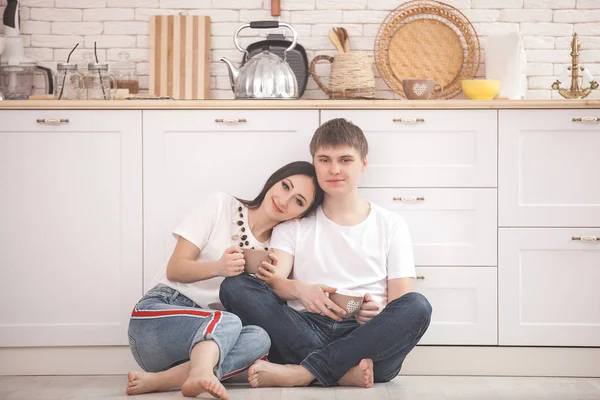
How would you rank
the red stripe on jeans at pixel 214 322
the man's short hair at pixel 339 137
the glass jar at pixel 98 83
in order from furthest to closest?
the glass jar at pixel 98 83 → the man's short hair at pixel 339 137 → the red stripe on jeans at pixel 214 322

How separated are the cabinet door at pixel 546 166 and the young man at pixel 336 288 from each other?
1.41ft

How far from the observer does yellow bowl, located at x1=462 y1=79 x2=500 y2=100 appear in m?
3.04

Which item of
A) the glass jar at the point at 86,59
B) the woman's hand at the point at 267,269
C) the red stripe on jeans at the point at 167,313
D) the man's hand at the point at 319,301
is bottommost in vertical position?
the red stripe on jeans at the point at 167,313

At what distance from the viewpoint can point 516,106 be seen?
9.13 feet

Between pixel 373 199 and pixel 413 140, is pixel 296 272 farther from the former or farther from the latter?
pixel 413 140

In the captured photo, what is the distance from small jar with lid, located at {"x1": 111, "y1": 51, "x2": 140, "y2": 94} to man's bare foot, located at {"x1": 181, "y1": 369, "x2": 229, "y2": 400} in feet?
4.72

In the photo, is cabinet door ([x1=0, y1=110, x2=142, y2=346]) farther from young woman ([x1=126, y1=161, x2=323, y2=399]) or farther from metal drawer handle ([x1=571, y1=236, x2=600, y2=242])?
metal drawer handle ([x1=571, y1=236, x2=600, y2=242])

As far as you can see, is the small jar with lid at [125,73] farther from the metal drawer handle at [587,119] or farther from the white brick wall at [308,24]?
the metal drawer handle at [587,119]

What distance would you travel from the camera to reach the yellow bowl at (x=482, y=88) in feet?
9.96

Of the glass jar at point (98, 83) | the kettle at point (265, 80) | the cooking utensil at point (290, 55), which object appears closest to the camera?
the kettle at point (265, 80)

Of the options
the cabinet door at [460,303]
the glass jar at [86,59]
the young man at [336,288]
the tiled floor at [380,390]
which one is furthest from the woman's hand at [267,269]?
the glass jar at [86,59]

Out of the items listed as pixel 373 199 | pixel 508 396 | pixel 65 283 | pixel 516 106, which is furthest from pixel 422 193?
pixel 65 283

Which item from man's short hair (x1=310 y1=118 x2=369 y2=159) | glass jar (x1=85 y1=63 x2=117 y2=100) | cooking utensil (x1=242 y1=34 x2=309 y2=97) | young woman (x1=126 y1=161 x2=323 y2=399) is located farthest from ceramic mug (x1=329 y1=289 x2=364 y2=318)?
glass jar (x1=85 y1=63 x2=117 y2=100)

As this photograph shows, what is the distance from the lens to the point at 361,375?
246cm
